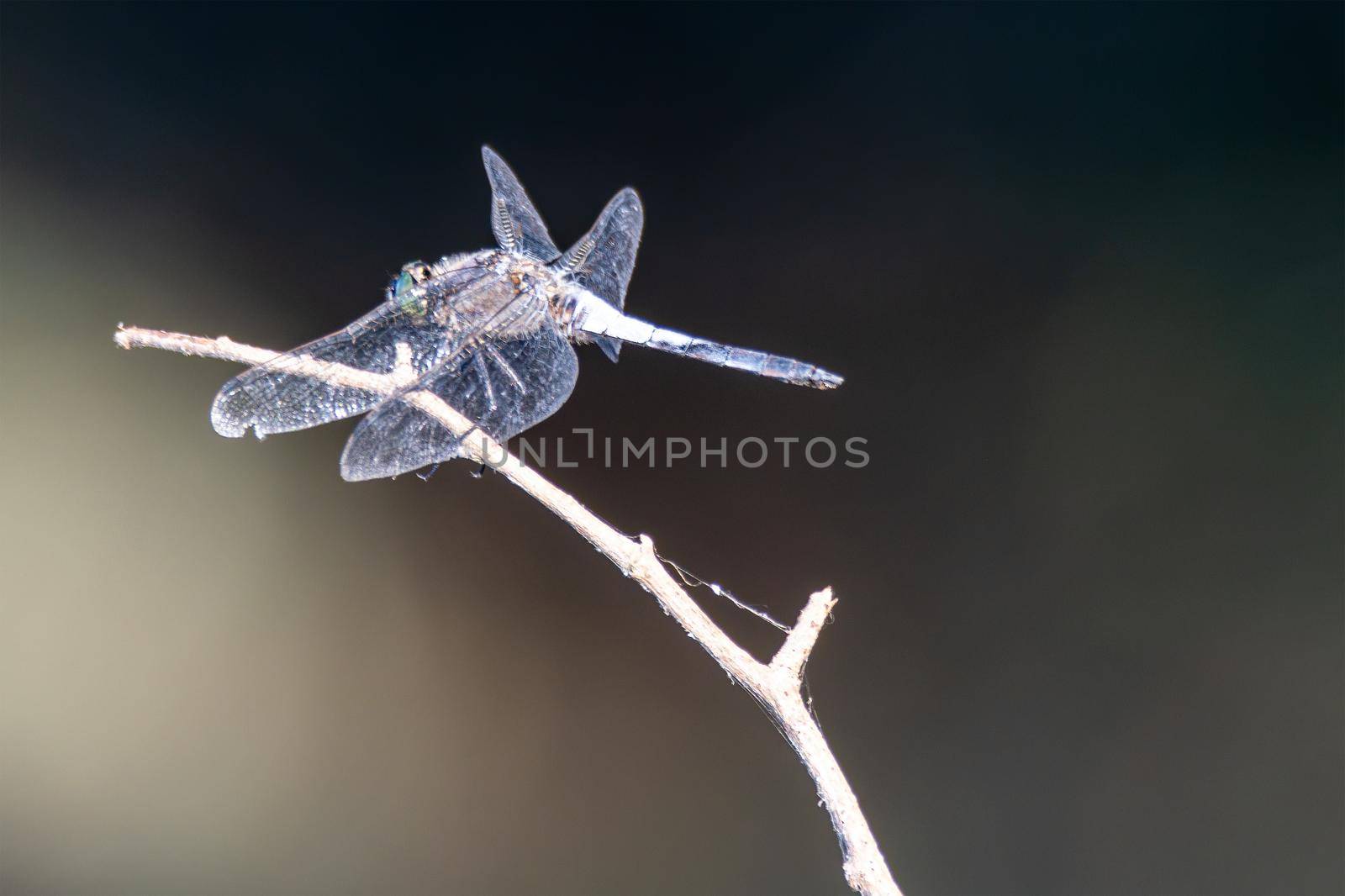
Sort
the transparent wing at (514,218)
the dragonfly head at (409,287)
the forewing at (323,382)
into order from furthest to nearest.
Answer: the transparent wing at (514,218), the dragonfly head at (409,287), the forewing at (323,382)

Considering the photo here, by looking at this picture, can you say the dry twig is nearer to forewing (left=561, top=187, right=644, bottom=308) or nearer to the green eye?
the green eye

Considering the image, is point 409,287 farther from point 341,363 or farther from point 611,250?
point 611,250

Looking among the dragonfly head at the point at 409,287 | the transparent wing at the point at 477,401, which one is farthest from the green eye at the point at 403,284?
the transparent wing at the point at 477,401

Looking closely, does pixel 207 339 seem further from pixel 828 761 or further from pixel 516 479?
pixel 828 761

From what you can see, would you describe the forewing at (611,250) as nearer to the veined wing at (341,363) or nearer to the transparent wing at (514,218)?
the transparent wing at (514,218)

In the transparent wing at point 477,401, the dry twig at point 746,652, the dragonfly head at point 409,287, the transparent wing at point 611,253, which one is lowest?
the dry twig at point 746,652

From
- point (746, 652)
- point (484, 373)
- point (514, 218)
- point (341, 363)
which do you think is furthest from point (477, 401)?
point (746, 652)

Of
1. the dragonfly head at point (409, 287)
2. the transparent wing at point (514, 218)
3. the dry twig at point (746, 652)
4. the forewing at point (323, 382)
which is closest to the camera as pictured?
the dry twig at point (746, 652)
